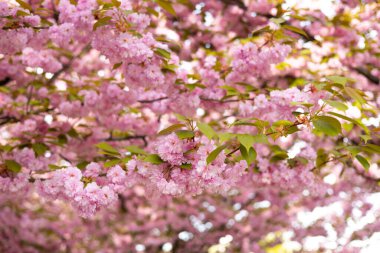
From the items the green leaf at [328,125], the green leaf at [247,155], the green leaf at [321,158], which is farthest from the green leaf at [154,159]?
the green leaf at [321,158]

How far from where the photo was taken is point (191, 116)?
4398mm

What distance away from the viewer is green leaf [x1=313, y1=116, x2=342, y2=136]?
228 cm

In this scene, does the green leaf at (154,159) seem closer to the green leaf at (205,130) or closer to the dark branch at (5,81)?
the green leaf at (205,130)

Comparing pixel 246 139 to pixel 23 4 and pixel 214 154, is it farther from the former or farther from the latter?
pixel 23 4

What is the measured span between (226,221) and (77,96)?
6.20 metres

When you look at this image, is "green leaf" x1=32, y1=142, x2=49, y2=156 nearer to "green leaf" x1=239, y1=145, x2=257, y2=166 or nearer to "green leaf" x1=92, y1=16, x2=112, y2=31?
"green leaf" x1=92, y1=16, x2=112, y2=31

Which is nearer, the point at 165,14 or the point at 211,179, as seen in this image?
the point at 211,179

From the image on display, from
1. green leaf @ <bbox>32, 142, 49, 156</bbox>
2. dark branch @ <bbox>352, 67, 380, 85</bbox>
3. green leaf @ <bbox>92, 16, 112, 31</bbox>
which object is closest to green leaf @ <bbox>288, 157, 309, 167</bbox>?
green leaf @ <bbox>92, 16, 112, 31</bbox>

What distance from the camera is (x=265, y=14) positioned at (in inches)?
238

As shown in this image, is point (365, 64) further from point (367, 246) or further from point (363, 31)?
point (367, 246)

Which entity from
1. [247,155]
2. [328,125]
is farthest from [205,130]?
[328,125]

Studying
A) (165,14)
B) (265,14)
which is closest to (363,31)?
(265,14)

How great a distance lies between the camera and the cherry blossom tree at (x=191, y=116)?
270cm

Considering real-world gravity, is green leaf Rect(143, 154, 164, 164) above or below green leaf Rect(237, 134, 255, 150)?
below
